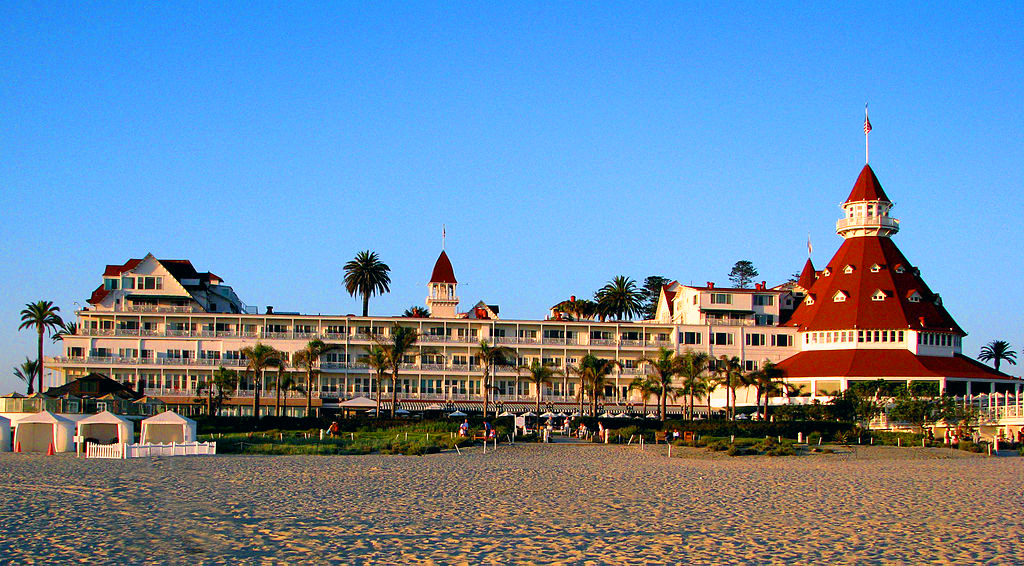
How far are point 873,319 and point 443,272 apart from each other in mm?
36230

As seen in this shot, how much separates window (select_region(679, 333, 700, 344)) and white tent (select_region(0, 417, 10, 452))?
181ft

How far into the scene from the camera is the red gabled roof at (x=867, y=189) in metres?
85.6

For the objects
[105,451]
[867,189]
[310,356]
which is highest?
[867,189]

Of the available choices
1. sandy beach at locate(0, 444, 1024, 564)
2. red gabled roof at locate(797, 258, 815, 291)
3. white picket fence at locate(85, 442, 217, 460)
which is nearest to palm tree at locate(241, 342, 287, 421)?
white picket fence at locate(85, 442, 217, 460)

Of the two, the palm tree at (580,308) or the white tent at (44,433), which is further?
the palm tree at (580,308)

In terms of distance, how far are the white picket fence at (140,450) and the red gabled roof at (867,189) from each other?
59.6 m

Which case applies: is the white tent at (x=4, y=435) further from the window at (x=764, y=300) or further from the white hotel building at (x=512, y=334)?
the window at (x=764, y=300)

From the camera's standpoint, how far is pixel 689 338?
88250mm

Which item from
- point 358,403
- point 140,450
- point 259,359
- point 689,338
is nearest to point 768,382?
point 689,338

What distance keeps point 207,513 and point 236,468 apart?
1253 cm

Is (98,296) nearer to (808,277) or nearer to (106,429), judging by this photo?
(106,429)

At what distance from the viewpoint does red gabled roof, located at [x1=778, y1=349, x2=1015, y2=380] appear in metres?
74.6

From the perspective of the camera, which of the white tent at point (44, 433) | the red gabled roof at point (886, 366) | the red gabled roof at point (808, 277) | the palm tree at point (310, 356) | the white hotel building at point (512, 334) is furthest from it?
the red gabled roof at point (808, 277)

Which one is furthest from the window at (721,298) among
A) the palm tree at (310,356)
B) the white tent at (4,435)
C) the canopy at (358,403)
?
the white tent at (4,435)
